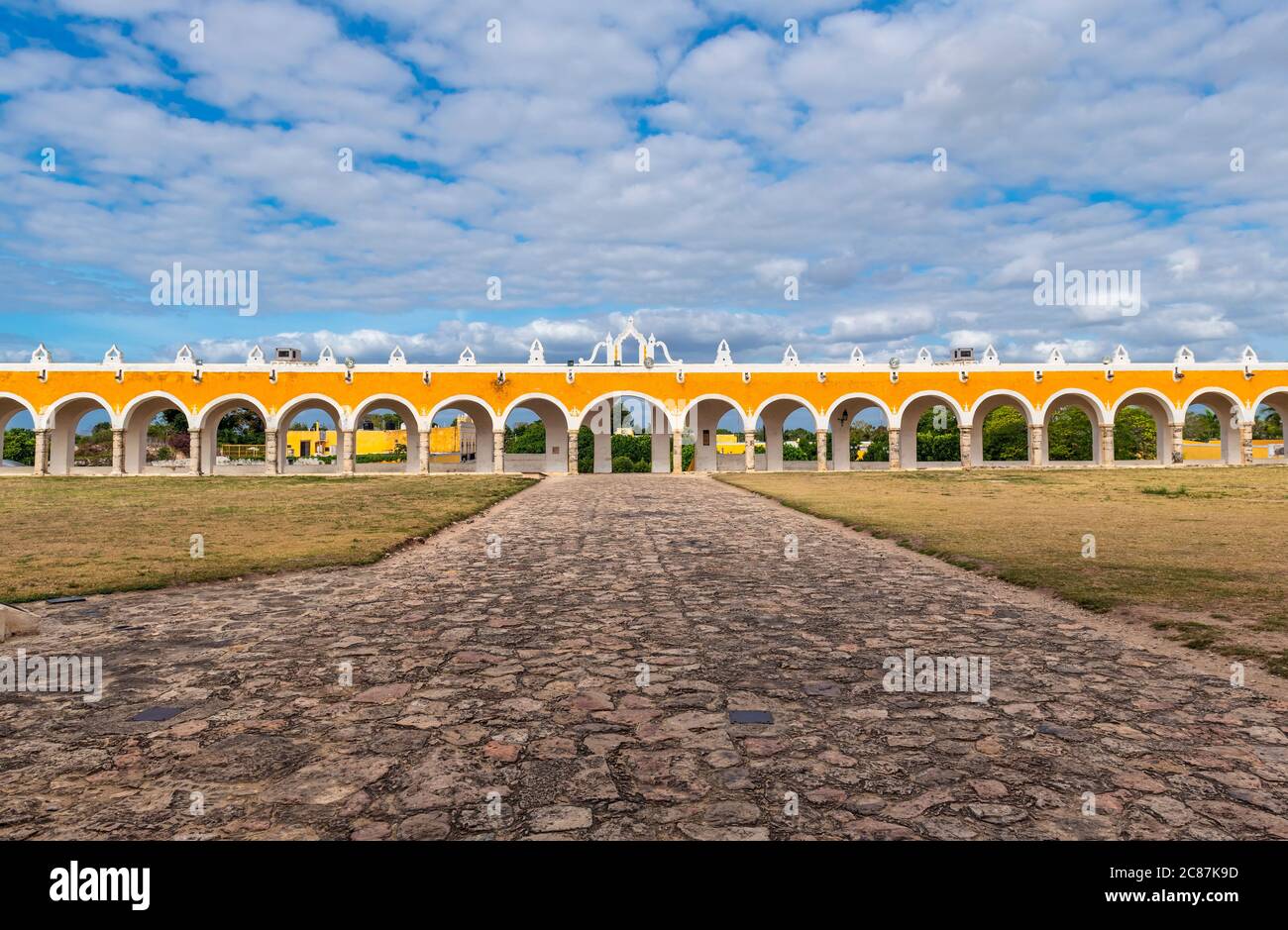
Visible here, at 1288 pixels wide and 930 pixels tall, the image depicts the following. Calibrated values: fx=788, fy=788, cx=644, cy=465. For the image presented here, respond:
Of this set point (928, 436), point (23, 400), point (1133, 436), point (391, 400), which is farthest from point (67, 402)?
point (1133, 436)

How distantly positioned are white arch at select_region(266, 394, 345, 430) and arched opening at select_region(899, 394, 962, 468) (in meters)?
24.4

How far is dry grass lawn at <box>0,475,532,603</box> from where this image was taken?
8.11m

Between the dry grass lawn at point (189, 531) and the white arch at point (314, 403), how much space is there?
1444cm

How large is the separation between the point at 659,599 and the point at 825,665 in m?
2.32

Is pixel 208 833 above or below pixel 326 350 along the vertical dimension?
below

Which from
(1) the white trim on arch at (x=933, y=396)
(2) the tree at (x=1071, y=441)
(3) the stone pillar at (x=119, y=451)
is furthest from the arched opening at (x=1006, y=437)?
(3) the stone pillar at (x=119, y=451)

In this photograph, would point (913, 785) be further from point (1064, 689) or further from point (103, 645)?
point (103, 645)

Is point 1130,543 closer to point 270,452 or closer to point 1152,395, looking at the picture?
point 1152,395

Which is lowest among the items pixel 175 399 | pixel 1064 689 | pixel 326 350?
pixel 1064 689

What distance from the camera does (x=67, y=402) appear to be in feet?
120

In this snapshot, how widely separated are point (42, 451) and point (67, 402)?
8.06ft

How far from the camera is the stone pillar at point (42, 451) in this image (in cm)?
3600
